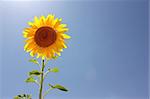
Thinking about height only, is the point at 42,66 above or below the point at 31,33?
below

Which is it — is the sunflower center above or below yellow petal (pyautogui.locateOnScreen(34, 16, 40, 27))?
below

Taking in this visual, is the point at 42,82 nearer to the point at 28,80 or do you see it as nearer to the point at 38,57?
the point at 28,80

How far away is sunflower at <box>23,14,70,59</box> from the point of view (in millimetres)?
1470

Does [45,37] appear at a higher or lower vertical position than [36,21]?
lower

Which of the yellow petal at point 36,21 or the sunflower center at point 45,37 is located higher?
the yellow petal at point 36,21

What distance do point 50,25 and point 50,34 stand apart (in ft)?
0.24

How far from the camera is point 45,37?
146 cm

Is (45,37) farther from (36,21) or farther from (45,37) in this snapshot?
(36,21)

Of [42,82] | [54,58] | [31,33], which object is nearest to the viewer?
[42,82]

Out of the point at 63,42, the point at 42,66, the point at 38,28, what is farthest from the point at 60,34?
the point at 42,66

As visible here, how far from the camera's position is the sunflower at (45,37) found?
4.82 ft

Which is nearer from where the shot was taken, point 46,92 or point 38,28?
point 46,92

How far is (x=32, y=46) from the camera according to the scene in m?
1.52

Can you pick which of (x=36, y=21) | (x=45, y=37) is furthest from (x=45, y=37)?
(x=36, y=21)
